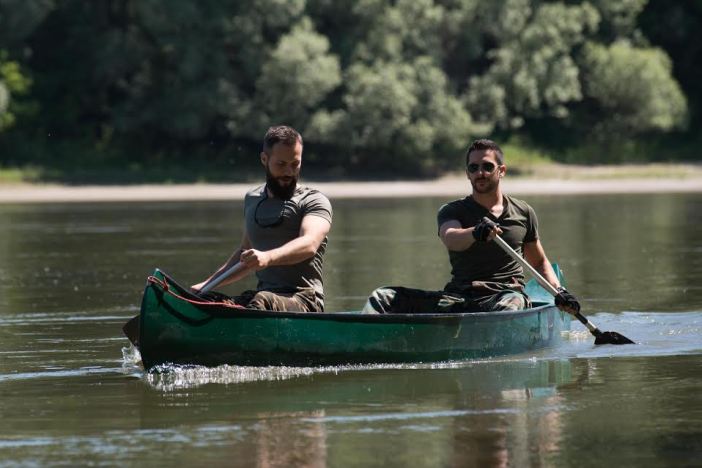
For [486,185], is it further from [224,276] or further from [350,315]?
[224,276]

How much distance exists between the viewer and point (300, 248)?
9.30 m

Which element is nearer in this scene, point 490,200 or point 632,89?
point 490,200

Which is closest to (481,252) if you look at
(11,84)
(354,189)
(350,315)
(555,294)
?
(555,294)

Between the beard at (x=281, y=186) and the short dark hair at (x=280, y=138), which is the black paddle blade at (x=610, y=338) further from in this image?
the short dark hair at (x=280, y=138)

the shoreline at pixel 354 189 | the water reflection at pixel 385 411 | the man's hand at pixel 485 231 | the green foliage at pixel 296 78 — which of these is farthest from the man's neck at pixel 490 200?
the green foliage at pixel 296 78

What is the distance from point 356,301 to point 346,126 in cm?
2690

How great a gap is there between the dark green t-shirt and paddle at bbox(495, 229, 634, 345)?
0.35ft

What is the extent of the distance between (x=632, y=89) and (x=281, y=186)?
3586cm

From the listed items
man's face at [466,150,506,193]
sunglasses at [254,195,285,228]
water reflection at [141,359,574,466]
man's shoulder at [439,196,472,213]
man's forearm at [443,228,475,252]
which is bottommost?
water reflection at [141,359,574,466]

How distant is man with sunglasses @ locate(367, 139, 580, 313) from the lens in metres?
10.1

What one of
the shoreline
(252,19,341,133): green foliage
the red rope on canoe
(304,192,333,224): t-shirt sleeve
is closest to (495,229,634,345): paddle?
(304,192,333,224): t-shirt sleeve

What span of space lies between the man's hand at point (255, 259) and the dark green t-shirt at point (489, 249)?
1.54 metres

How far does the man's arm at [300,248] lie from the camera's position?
911 centimetres

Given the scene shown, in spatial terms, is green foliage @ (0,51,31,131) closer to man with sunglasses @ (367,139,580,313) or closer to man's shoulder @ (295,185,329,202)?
man with sunglasses @ (367,139,580,313)
